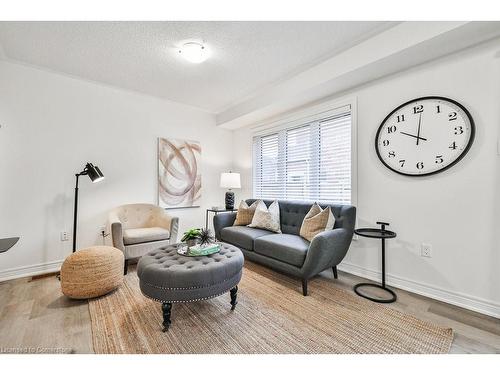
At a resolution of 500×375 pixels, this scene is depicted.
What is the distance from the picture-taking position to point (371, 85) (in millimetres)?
2662

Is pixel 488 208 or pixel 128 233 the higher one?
pixel 488 208

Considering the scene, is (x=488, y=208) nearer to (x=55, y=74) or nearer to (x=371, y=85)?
(x=371, y=85)

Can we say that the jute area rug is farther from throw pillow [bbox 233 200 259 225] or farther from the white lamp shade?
the white lamp shade

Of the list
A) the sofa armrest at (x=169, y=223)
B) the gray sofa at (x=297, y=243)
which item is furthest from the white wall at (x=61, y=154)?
the gray sofa at (x=297, y=243)

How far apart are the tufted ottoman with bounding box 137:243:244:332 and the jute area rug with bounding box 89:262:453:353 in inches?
8.3

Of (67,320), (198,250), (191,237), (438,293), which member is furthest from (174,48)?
(438,293)

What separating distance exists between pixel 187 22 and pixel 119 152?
218cm

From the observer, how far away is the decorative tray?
201cm

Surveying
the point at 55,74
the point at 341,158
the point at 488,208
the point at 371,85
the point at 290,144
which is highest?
the point at 55,74

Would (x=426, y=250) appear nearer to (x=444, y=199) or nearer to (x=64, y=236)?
(x=444, y=199)

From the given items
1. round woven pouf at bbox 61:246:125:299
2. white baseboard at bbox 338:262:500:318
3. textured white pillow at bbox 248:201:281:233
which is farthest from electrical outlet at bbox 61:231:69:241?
white baseboard at bbox 338:262:500:318

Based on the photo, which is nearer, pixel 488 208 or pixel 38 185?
pixel 488 208

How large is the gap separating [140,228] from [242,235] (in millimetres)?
1547
